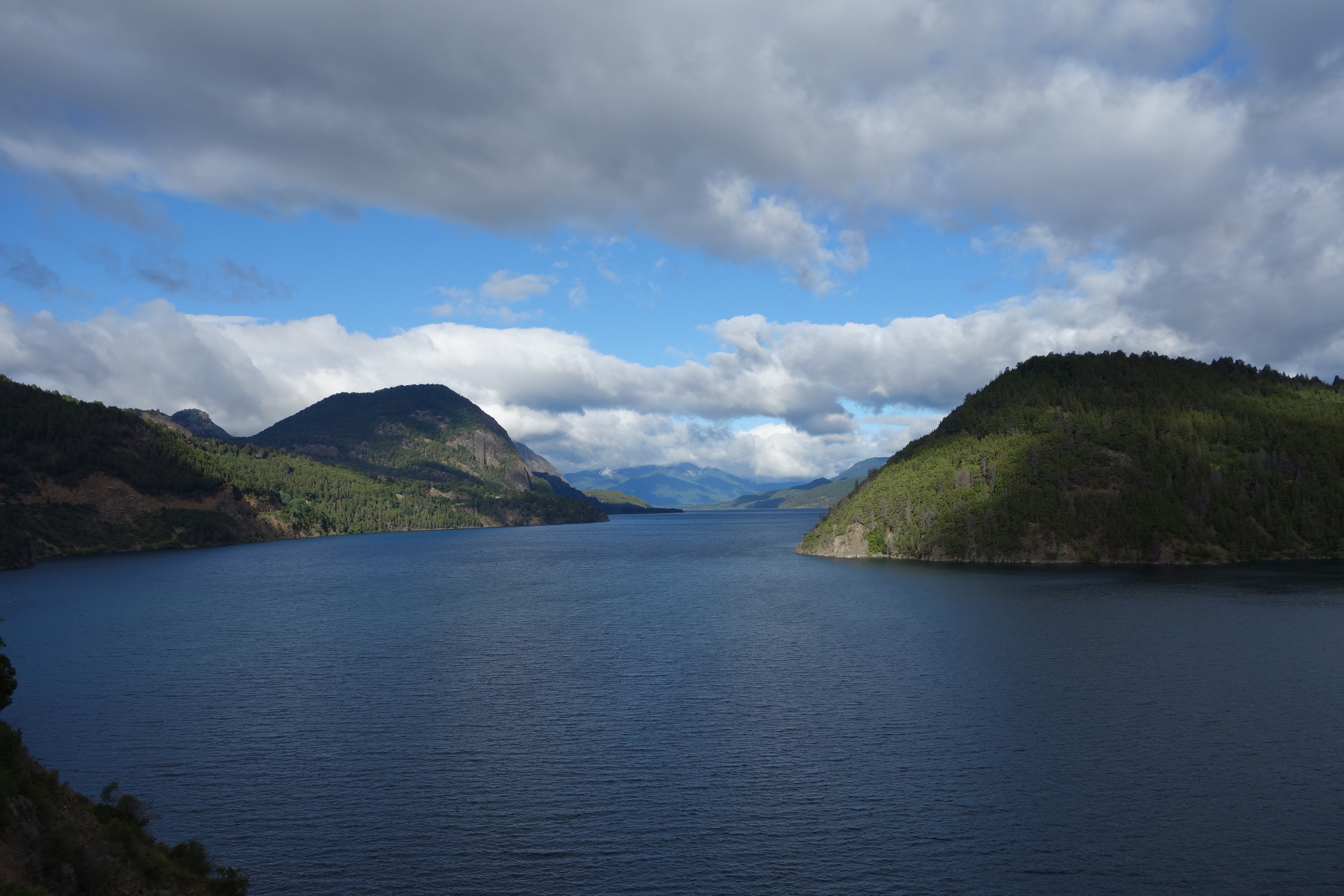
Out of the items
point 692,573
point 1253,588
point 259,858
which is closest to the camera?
point 259,858

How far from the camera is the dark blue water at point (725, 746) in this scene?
40.5m

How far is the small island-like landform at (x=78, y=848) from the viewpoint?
28.1 metres

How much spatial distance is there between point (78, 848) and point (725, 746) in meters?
38.2

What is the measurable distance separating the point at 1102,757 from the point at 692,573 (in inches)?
5291

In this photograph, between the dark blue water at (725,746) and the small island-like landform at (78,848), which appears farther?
the dark blue water at (725,746)

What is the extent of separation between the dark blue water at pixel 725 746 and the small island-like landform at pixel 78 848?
444 cm

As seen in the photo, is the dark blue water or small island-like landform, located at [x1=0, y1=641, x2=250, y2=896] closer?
small island-like landform, located at [x1=0, y1=641, x2=250, y2=896]

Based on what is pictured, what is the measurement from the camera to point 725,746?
57000 mm

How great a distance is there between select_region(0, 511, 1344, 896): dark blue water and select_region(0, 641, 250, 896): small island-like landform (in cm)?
444

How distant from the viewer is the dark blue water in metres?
40.5

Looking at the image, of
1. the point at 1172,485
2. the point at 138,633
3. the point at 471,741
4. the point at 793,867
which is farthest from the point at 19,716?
the point at 1172,485

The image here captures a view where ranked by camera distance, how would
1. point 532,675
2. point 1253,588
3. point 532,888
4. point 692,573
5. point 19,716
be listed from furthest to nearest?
point 692,573 → point 1253,588 → point 532,675 → point 19,716 → point 532,888

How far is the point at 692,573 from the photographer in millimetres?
185750

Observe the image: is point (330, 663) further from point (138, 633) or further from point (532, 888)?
point (532, 888)
